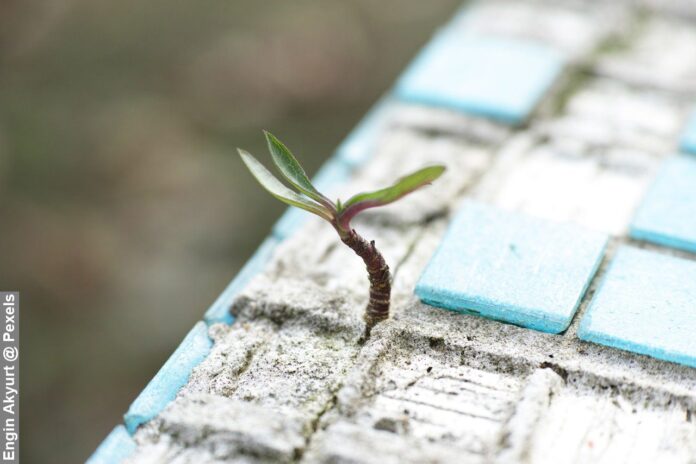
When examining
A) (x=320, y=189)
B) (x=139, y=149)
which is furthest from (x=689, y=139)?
(x=139, y=149)

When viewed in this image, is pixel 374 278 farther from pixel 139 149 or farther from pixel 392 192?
pixel 139 149

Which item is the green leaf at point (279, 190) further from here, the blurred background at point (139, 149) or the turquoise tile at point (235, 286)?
the blurred background at point (139, 149)

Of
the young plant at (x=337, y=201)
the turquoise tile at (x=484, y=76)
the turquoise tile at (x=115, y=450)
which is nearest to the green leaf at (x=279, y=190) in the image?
the young plant at (x=337, y=201)

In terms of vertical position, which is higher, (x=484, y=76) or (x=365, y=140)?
(x=484, y=76)

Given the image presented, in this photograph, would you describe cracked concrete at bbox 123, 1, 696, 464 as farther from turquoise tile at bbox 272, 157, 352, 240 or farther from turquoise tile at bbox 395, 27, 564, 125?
turquoise tile at bbox 395, 27, 564, 125

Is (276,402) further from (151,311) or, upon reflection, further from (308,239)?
(151,311)

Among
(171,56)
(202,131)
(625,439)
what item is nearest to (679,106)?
(625,439)
